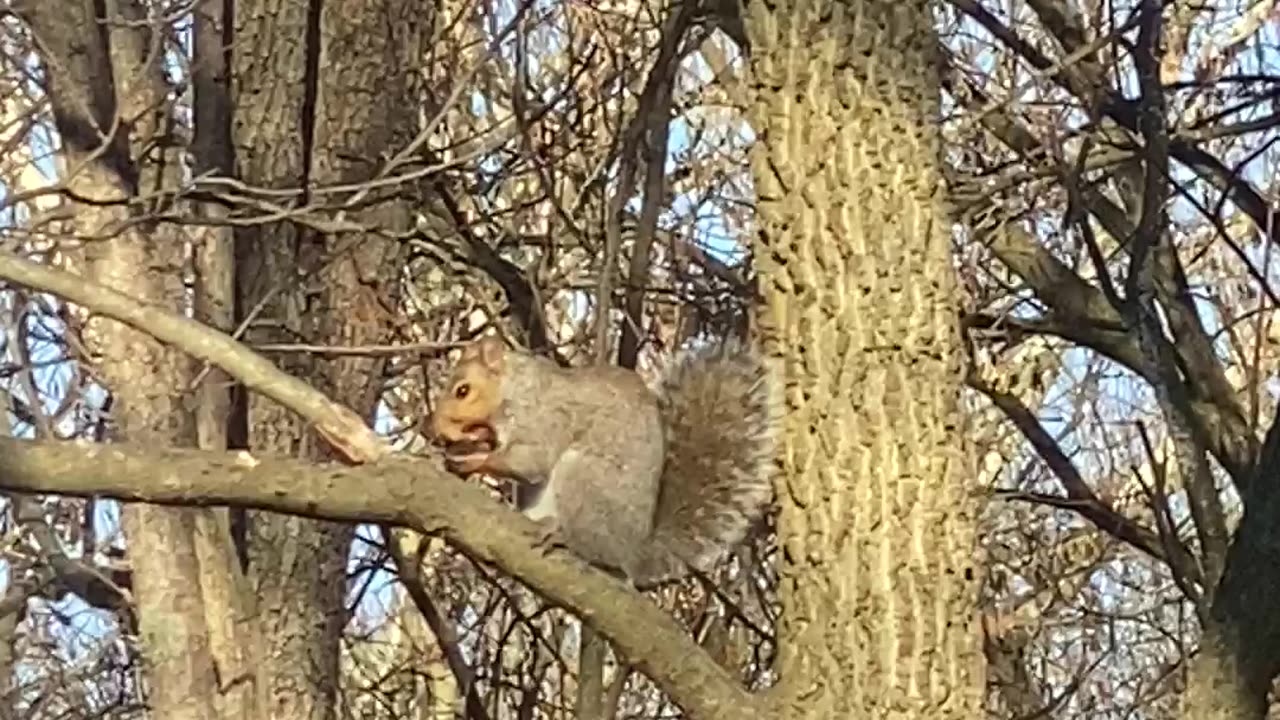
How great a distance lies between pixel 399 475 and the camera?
61.3 inches

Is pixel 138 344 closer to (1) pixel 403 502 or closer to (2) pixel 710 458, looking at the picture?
(2) pixel 710 458

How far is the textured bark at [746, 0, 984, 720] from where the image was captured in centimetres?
171

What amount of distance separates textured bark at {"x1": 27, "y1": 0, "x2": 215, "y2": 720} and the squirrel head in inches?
12.6

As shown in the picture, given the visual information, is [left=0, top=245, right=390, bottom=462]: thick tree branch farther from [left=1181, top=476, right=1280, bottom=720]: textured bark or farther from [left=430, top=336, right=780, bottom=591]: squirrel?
[left=1181, top=476, right=1280, bottom=720]: textured bark

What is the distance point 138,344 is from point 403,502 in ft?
3.38

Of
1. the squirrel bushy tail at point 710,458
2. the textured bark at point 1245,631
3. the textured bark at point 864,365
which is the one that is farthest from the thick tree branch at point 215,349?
the textured bark at point 1245,631

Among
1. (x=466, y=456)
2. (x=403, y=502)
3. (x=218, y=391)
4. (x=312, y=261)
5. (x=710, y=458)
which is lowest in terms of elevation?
(x=403, y=502)

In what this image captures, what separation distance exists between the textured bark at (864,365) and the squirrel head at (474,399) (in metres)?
0.69

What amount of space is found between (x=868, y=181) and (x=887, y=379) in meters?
0.18

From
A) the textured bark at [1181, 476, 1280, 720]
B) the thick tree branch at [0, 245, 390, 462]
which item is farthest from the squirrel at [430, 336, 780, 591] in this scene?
the thick tree branch at [0, 245, 390, 462]

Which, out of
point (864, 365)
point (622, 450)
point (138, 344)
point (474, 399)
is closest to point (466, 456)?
point (474, 399)

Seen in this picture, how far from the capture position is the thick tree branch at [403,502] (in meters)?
1.48

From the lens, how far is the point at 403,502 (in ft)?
5.08

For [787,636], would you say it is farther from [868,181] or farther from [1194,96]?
[1194,96]
